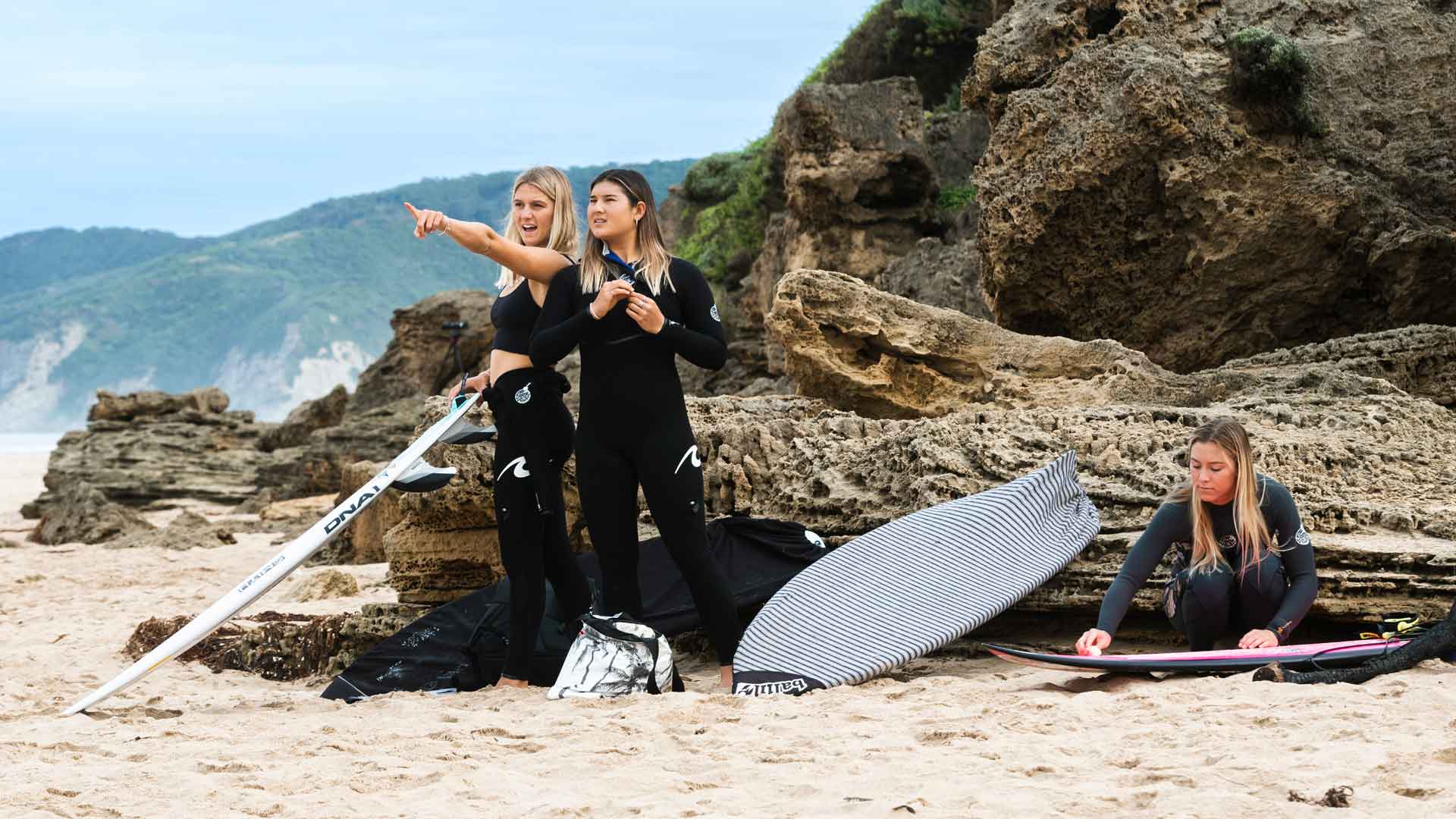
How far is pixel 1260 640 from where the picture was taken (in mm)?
4430

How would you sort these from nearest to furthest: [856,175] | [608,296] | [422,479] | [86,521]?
[608,296] → [422,479] → [86,521] → [856,175]

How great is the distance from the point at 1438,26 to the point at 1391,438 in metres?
4.60

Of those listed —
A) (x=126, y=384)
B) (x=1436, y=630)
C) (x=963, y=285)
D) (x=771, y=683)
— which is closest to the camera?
(x=1436, y=630)

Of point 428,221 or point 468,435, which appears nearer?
point 428,221

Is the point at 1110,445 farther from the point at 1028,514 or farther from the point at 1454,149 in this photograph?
the point at 1454,149

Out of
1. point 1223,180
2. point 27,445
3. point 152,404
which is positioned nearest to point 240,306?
point 27,445

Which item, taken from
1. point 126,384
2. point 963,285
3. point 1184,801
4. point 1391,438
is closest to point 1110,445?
point 1391,438

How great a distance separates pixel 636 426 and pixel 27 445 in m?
70.0

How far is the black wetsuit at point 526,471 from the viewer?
5070 mm

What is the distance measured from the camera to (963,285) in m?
11.8

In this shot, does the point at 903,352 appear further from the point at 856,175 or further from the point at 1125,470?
the point at 856,175

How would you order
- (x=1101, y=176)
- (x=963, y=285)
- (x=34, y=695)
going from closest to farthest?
(x=34, y=695)
(x=1101, y=176)
(x=963, y=285)

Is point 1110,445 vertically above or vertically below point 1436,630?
above

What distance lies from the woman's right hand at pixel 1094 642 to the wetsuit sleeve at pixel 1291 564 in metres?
0.54
